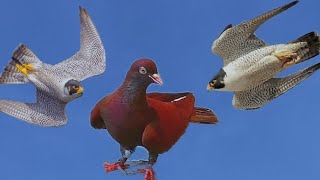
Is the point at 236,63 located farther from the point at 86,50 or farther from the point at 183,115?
the point at 86,50

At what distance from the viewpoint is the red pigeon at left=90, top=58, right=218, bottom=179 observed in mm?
4277

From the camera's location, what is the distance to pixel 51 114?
4887 mm

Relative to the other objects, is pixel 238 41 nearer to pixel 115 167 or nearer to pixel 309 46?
pixel 309 46

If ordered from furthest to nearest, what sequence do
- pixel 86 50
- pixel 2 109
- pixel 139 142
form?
pixel 86 50
pixel 2 109
pixel 139 142

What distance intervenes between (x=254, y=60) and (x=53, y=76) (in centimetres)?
151

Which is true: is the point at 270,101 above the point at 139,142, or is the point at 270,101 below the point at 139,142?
above

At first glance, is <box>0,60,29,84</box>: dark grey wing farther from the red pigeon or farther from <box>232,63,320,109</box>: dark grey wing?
<box>232,63,320,109</box>: dark grey wing

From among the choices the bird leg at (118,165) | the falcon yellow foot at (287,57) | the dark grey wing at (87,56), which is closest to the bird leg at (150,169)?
the bird leg at (118,165)

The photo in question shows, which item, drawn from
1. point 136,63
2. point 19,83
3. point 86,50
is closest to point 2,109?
point 19,83

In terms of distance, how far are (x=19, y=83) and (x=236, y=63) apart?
1.76 meters

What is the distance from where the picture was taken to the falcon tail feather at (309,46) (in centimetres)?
459

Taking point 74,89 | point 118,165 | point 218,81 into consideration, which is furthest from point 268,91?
point 74,89

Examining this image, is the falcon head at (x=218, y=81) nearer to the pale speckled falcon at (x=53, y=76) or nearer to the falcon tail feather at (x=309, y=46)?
the falcon tail feather at (x=309, y=46)

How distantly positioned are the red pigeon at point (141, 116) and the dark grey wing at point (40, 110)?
1.11 ft
